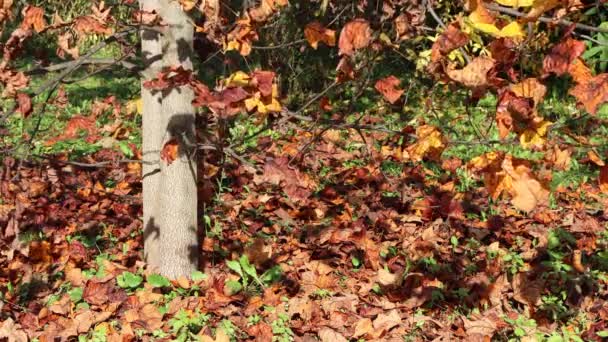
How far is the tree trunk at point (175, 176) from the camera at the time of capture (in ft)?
9.86

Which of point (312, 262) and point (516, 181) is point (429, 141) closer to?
point (516, 181)

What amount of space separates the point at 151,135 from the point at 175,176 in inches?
9.0

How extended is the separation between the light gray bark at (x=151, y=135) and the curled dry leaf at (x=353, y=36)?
1.19m

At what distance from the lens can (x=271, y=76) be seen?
226cm

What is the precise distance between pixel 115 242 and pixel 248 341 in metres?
1.19

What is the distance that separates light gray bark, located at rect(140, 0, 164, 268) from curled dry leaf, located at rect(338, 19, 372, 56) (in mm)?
1193

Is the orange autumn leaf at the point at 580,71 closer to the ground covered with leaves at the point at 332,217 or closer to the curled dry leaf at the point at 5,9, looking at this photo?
the ground covered with leaves at the point at 332,217

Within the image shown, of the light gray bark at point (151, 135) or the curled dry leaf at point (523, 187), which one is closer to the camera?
the curled dry leaf at point (523, 187)

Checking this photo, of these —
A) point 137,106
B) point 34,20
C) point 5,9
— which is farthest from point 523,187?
point 137,106

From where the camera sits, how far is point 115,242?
3.86m

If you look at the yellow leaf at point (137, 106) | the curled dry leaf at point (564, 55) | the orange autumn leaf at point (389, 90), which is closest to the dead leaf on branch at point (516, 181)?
the curled dry leaf at point (564, 55)

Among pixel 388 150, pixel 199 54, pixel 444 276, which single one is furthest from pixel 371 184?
pixel 199 54

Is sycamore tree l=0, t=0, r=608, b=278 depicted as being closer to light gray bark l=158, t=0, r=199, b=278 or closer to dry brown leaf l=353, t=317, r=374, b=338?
light gray bark l=158, t=0, r=199, b=278

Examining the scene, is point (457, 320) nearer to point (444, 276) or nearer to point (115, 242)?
point (444, 276)
